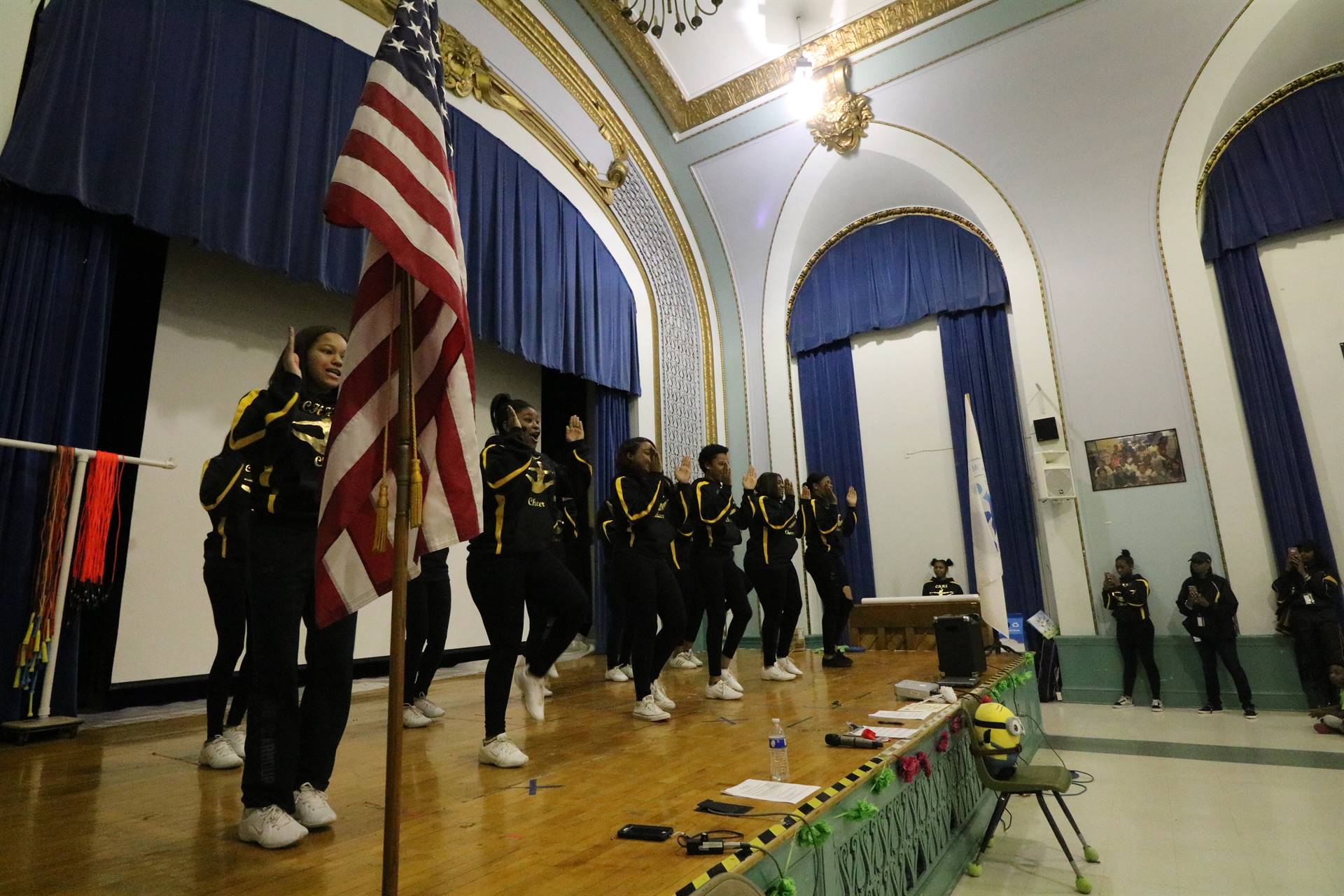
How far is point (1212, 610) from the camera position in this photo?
6.66 m

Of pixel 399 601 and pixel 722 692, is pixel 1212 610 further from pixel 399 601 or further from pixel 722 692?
pixel 399 601

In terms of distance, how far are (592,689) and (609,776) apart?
2.54 meters

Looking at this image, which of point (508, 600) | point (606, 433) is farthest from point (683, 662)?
point (508, 600)

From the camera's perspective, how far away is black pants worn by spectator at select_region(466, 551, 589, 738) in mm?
2936

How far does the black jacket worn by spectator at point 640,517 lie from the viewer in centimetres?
391

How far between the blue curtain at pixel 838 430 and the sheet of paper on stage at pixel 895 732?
247 inches

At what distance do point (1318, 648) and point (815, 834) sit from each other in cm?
672

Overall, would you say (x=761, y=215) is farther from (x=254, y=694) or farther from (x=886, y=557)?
(x=254, y=694)

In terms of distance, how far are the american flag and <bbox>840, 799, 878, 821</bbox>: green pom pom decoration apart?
167 cm

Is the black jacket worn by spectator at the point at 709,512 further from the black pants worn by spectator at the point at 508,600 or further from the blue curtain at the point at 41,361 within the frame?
the blue curtain at the point at 41,361

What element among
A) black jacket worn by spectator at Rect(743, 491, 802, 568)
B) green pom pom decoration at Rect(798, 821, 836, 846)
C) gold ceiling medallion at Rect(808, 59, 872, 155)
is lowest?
green pom pom decoration at Rect(798, 821, 836, 846)

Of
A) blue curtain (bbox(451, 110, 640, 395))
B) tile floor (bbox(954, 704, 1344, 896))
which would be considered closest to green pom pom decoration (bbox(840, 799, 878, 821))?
tile floor (bbox(954, 704, 1344, 896))

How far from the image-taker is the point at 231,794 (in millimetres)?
2621

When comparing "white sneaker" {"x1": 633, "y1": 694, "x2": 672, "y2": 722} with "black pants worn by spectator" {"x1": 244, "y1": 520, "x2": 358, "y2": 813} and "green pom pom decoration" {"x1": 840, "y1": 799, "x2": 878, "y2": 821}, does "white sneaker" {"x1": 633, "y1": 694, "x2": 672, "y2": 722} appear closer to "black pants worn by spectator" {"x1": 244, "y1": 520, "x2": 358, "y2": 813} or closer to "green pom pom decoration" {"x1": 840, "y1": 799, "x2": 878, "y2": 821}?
"green pom pom decoration" {"x1": 840, "y1": 799, "x2": 878, "y2": 821}
